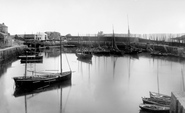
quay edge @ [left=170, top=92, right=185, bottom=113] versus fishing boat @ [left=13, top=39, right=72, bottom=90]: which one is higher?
quay edge @ [left=170, top=92, right=185, bottom=113]

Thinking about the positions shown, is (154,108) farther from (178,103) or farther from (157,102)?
(178,103)

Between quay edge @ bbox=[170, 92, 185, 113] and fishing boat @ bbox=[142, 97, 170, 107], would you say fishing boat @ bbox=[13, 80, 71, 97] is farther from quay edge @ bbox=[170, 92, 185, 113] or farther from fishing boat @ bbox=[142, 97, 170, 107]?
quay edge @ bbox=[170, 92, 185, 113]

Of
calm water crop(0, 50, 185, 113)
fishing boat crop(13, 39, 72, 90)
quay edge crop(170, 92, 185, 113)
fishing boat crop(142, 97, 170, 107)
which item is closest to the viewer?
quay edge crop(170, 92, 185, 113)

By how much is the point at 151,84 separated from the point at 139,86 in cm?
182

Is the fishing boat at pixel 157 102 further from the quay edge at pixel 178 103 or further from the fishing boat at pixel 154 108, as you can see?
the quay edge at pixel 178 103

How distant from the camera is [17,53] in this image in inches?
2141

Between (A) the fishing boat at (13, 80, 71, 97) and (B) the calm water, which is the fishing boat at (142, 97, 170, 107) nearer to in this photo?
(B) the calm water

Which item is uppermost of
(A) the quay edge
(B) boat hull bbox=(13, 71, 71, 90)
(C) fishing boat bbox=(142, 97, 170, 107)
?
(A) the quay edge

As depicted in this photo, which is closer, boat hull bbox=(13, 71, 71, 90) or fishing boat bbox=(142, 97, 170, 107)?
fishing boat bbox=(142, 97, 170, 107)

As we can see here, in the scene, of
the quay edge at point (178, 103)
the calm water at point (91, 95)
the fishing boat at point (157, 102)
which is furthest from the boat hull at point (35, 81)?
the quay edge at point (178, 103)

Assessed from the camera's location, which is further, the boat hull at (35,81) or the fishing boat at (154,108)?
the boat hull at (35,81)

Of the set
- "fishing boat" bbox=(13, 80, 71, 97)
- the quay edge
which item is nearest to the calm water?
"fishing boat" bbox=(13, 80, 71, 97)

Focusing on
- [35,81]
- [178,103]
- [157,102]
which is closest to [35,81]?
[35,81]

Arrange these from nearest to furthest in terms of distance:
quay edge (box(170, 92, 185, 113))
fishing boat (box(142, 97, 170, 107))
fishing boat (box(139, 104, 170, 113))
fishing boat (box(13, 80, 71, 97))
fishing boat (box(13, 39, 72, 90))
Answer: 1. quay edge (box(170, 92, 185, 113))
2. fishing boat (box(139, 104, 170, 113))
3. fishing boat (box(142, 97, 170, 107))
4. fishing boat (box(13, 80, 71, 97))
5. fishing boat (box(13, 39, 72, 90))
